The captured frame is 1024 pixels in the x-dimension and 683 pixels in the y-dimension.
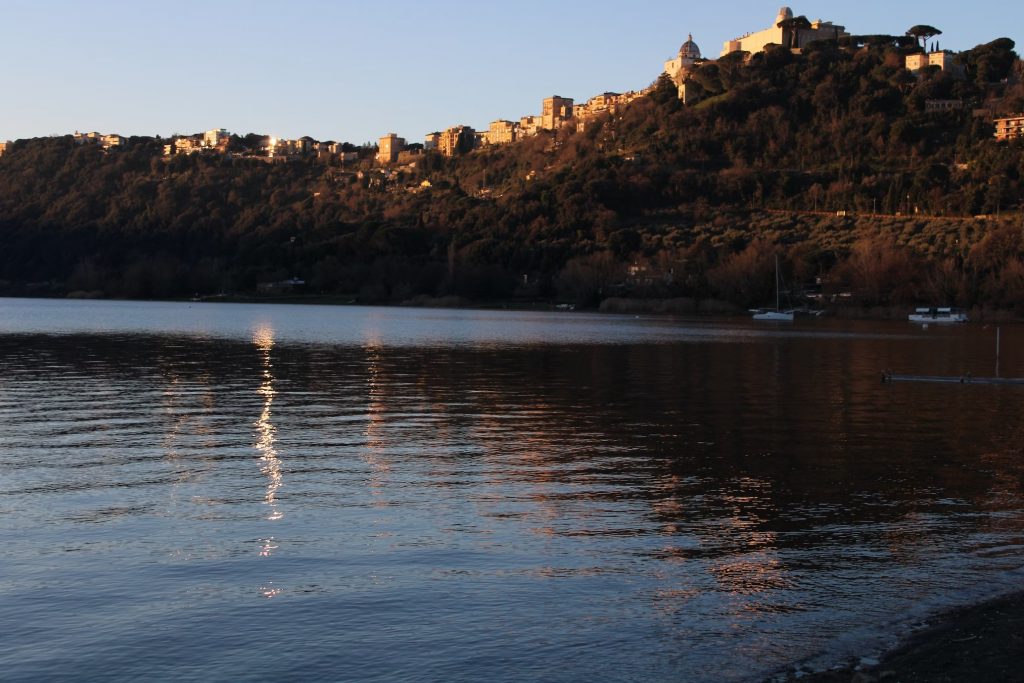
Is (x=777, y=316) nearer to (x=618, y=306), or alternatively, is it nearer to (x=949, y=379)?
(x=618, y=306)

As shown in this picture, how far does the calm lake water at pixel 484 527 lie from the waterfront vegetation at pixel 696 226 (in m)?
88.1

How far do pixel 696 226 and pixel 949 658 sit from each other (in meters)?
139

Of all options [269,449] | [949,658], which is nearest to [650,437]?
[269,449]

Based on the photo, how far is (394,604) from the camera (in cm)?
1163

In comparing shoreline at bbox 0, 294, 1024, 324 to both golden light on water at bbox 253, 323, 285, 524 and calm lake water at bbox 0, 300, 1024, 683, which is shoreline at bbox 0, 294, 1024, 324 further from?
golden light on water at bbox 253, 323, 285, 524

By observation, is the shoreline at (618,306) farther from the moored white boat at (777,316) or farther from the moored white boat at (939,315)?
the moored white boat at (777,316)

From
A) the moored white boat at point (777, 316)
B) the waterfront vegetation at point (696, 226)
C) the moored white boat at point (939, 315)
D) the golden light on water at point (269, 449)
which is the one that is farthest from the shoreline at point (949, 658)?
the waterfront vegetation at point (696, 226)

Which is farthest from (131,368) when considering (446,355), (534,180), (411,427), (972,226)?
(534,180)

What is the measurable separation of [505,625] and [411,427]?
15.0 metres

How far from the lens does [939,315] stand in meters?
103

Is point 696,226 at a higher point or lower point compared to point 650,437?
higher

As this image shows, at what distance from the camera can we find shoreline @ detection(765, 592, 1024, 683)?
30.5 ft

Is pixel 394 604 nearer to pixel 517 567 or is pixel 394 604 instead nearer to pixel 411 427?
pixel 517 567

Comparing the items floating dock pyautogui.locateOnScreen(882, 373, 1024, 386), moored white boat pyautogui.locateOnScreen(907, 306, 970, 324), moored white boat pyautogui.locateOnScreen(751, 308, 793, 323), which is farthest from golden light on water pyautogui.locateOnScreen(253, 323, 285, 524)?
moored white boat pyautogui.locateOnScreen(907, 306, 970, 324)
